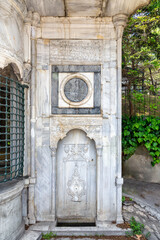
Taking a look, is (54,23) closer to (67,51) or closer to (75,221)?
(67,51)

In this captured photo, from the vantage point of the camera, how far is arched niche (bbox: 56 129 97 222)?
12.5ft

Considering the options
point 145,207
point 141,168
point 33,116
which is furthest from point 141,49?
point 145,207

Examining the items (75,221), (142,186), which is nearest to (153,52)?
(142,186)

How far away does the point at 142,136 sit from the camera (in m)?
4.79

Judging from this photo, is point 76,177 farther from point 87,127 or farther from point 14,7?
point 14,7

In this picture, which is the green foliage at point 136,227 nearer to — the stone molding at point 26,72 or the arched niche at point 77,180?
the arched niche at point 77,180

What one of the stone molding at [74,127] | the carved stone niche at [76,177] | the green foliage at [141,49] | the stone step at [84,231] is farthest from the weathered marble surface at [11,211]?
the green foliage at [141,49]

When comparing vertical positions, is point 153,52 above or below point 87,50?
above

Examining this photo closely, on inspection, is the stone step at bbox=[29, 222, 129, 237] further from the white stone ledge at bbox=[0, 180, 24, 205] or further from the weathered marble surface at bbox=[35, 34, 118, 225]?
the white stone ledge at bbox=[0, 180, 24, 205]

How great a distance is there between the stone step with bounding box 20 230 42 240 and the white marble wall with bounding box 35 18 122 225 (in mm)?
490

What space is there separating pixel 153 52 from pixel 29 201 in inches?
246

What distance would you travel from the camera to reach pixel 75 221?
3820 millimetres

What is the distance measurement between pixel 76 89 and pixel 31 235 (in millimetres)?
3300

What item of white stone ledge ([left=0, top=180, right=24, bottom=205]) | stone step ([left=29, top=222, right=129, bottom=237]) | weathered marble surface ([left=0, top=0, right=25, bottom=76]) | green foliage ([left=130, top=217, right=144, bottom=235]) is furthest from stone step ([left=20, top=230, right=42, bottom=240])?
weathered marble surface ([left=0, top=0, right=25, bottom=76])
